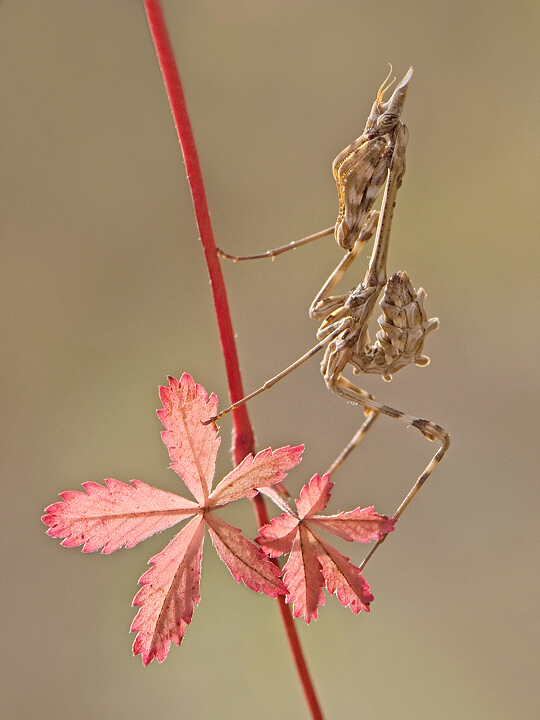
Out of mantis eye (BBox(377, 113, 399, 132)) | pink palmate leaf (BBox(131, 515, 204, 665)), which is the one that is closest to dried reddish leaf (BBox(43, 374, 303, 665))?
pink palmate leaf (BBox(131, 515, 204, 665))

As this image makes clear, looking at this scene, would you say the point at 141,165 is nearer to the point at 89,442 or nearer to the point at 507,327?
the point at 89,442

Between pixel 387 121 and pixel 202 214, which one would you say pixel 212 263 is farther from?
pixel 387 121

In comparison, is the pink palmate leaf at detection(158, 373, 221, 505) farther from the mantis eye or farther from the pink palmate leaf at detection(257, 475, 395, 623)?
the mantis eye

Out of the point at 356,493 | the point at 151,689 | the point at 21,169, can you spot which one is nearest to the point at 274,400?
the point at 356,493

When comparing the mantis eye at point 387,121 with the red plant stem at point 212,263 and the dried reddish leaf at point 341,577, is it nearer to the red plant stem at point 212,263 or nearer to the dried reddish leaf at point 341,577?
the red plant stem at point 212,263

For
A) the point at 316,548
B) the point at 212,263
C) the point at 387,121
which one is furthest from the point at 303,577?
the point at 387,121
